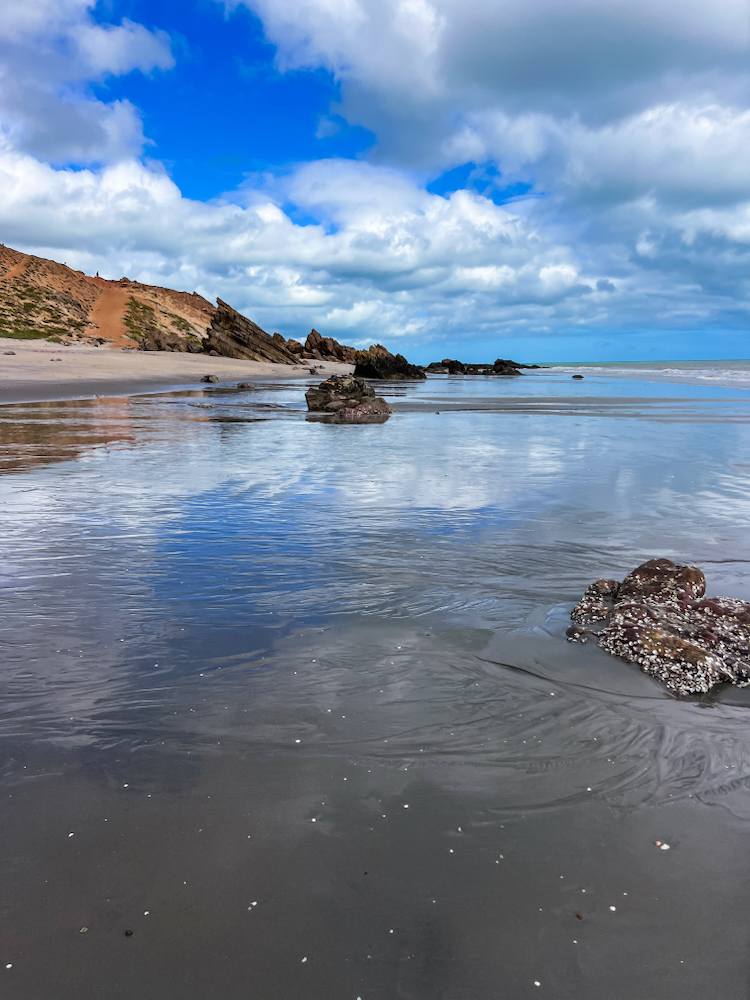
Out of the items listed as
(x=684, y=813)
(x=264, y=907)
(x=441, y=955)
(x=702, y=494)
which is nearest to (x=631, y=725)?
(x=684, y=813)

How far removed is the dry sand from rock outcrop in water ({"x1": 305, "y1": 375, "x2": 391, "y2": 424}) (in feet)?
43.2

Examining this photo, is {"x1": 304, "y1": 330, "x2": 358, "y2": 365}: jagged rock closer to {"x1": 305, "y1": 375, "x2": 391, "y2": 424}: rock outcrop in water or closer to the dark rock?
the dark rock

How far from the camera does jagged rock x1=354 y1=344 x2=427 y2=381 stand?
6956 centimetres

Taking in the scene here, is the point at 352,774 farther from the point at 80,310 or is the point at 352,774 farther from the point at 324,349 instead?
the point at 324,349

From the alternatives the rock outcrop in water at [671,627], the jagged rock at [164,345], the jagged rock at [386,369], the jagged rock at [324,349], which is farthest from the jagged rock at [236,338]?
the rock outcrop in water at [671,627]

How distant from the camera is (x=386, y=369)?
70875 millimetres

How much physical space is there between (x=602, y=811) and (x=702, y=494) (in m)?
9.22

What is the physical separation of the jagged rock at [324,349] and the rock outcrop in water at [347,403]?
79969 millimetres

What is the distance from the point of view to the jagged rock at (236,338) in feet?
261

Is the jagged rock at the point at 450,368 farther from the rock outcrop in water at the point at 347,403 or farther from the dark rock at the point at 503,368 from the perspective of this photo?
the rock outcrop in water at the point at 347,403

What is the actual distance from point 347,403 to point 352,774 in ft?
80.1

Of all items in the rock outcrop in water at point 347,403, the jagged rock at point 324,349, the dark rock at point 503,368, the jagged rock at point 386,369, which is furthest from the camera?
the jagged rock at point 324,349

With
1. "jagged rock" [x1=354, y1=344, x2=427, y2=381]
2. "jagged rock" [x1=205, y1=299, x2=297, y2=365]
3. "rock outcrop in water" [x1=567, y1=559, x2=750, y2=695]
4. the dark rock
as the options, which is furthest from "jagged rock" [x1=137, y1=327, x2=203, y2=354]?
"rock outcrop in water" [x1=567, y1=559, x2=750, y2=695]

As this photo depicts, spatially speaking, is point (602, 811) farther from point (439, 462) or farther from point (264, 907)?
point (439, 462)
